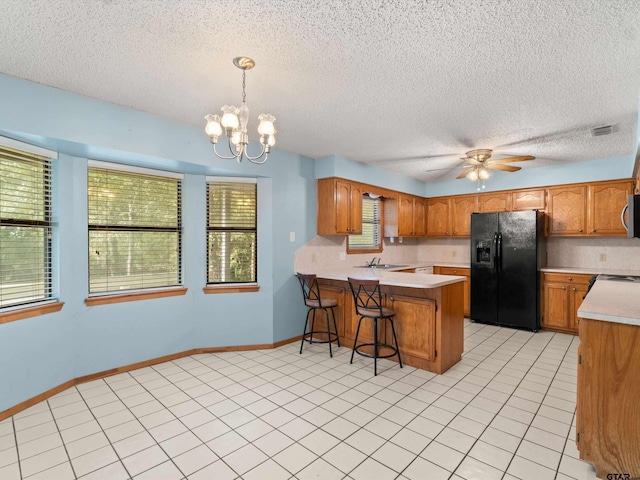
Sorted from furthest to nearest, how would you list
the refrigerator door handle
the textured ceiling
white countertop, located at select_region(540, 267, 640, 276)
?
the refrigerator door handle → white countertop, located at select_region(540, 267, 640, 276) → the textured ceiling

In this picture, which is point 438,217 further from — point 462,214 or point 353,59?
point 353,59

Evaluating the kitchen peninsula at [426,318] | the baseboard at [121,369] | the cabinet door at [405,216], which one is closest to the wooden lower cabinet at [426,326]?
the kitchen peninsula at [426,318]

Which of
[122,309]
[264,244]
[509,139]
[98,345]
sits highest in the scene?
[509,139]

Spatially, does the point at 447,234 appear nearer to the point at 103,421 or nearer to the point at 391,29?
the point at 391,29

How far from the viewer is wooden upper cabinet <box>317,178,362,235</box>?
4.48m

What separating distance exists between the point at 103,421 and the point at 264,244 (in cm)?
226

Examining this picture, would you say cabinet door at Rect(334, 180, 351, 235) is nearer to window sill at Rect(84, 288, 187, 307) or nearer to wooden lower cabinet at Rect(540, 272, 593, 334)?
window sill at Rect(84, 288, 187, 307)

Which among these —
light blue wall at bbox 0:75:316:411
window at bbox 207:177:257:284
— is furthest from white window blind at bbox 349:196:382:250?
window at bbox 207:177:257:284

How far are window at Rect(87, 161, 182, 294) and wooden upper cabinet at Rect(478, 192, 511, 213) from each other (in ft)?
15.7

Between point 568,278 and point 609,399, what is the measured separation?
3313 mm

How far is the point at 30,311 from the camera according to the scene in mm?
2637

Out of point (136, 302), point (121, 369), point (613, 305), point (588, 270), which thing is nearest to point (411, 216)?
point (588, 270)

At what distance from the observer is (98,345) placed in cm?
314

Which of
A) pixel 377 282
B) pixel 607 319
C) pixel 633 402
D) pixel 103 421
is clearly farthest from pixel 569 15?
pixel 103 421
